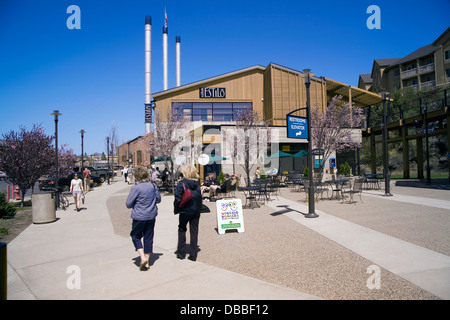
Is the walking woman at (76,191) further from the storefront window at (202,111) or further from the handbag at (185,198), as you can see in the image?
the storefront window at (202,111)

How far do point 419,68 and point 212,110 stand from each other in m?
38.8

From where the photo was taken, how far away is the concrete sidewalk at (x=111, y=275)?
3730 millimetres

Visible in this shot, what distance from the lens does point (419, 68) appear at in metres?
46.7

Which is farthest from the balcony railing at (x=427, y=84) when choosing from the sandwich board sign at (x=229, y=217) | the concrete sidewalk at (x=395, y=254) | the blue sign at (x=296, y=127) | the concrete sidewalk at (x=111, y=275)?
the concrete sidewalk at (x=111, y=275)

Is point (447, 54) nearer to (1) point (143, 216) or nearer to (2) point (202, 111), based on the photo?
(2) point (202, 111)

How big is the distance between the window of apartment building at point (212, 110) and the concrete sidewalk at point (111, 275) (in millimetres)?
24585

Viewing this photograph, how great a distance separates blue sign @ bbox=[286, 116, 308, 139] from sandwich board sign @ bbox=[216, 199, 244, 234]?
12.3 ft

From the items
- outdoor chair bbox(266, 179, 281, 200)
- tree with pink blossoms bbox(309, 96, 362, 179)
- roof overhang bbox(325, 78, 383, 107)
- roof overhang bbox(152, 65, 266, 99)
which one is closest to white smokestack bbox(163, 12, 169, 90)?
roof overhang bbox(152, 65, 266, 99)

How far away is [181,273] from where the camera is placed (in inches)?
176

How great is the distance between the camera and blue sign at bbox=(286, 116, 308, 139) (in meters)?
9.89

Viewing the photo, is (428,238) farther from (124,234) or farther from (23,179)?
(23,179)

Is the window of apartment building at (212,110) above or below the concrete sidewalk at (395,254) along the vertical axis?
above

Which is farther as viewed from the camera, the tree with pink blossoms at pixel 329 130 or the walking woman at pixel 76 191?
the tree with pink blossoms at pixel 329 130
